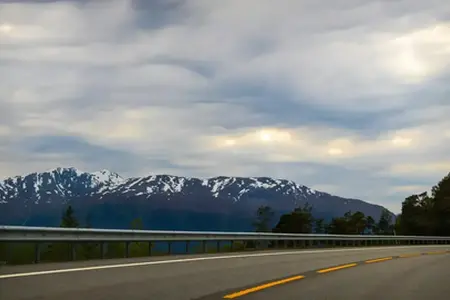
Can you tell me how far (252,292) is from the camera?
40.0 ft

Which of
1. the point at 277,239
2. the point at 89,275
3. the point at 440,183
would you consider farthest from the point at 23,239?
the point at 440,183

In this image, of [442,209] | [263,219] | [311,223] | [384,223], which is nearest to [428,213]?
[442,209]

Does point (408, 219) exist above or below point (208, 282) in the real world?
above

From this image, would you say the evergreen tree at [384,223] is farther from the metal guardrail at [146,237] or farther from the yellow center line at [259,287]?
the yellow center line at [259,287]

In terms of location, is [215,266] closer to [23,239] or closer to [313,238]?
[23,239]

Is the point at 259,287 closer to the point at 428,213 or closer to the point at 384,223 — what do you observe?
the point at 428,213

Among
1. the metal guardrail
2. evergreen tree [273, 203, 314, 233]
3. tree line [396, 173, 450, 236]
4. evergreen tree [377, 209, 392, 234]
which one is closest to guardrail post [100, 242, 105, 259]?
the metal guardrail

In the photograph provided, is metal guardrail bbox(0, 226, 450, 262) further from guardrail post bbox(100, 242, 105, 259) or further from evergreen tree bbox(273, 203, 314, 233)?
evergreen tree bbox(273, 203, 314, 233)

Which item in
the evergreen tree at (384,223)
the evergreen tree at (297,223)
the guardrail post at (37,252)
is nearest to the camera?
the guardrail post at (37,252)

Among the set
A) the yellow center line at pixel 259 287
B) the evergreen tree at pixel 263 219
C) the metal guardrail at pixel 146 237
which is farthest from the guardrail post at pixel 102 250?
the evergreen tree at pixel 263 219

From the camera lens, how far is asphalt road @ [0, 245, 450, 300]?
37.6 feet

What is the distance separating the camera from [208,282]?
1352 centimetres

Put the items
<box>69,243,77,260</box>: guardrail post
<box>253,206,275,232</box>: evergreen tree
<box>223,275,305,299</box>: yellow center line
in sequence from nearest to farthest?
<box>223,275,305,299</box>: yellow center line
<box>69,243,77,260</box>: guardrail post
<box>253,206,275,232</box>: evergreen tree

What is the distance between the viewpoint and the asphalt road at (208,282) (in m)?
11.5
